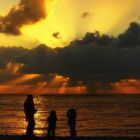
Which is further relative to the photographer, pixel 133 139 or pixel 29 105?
pixel 133 139

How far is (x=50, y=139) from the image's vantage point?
24906 millimetres

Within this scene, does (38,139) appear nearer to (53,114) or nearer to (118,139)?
(53,114)

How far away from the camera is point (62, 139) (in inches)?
1005

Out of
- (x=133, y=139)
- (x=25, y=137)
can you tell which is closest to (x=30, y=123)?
(x=25, y=137)

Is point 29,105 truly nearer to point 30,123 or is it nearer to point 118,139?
point 30,123

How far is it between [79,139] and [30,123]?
3106mm

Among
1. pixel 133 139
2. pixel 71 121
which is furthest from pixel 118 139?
pixel 71 121

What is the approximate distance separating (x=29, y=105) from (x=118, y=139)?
18.3ft

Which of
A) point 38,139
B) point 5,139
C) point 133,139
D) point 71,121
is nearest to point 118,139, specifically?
point 133,139

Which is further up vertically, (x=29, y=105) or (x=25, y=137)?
(x=29, y=105)

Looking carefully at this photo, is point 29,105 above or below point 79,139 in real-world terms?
above

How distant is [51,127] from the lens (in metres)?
26.0

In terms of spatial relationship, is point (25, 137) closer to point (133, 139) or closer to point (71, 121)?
point (71, 121)

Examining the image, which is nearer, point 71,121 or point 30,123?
point 30,123
